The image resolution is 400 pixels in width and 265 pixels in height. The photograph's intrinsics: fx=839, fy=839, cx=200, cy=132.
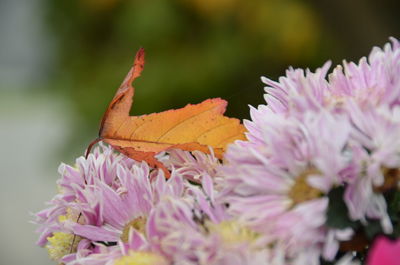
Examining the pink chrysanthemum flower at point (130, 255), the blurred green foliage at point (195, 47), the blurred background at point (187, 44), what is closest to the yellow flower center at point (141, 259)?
the pink chrysanthemum flower at point (130, 255)

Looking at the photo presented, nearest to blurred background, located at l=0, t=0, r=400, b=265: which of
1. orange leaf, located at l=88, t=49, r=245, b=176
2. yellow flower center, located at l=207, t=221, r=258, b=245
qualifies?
orange leaf, located at l=88, t=49, r=245, b=176

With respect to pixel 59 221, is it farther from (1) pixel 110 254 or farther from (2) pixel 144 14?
(2) pixel 144 14

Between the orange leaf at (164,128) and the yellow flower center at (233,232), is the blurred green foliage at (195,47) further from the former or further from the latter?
the yellow flower center at (233,232)

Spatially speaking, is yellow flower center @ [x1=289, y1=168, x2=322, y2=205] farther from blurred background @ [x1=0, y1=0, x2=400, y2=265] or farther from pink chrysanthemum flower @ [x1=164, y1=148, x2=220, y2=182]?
blurred background @ [x1=0, y1=0, x2=400, y2=265]

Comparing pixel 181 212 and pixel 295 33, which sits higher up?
pixel 295 33

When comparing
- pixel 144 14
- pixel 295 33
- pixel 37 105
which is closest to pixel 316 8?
pixel 295 33

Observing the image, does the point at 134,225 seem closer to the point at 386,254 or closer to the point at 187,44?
the point at 386,254
